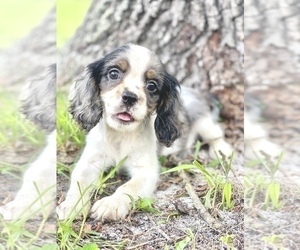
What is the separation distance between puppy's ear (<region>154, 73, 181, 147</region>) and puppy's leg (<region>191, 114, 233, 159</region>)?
0.12m

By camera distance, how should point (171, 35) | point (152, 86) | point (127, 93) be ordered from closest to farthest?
point (127, 93) → point (152, 86) → point (171, 35)

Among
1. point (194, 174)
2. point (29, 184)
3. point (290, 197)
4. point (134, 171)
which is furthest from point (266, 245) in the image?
point (29, 184)

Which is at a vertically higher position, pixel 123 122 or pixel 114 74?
pixel 114 74

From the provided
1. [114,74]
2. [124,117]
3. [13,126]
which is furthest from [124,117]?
[13,126]

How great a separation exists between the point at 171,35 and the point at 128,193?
567 millimetres

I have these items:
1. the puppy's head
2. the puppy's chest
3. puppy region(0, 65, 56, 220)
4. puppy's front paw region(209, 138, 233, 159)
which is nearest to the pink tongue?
the puppy's head

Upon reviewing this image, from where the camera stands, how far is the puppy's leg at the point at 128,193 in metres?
1.95

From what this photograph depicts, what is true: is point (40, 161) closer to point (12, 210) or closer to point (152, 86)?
point (12, 210)

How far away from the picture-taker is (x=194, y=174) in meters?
2.09

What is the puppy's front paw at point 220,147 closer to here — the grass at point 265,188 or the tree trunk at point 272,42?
the grass at point 265,188

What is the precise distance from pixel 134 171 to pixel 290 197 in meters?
0.50

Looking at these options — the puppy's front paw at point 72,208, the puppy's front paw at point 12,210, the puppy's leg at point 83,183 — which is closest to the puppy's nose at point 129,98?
the puppy's leg at point 83,183

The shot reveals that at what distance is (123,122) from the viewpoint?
195 cm

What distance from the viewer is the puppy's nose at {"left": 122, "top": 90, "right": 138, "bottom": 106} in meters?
1.88
